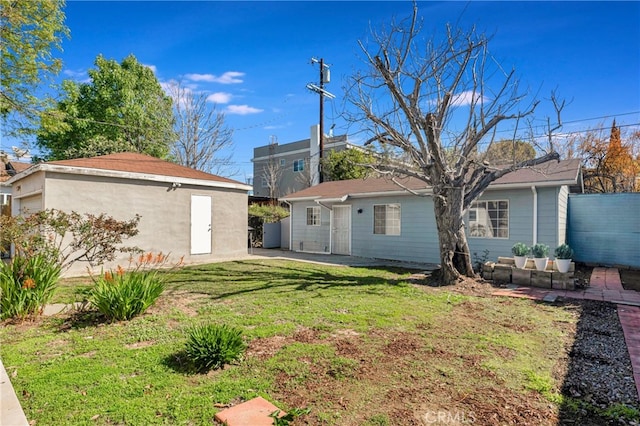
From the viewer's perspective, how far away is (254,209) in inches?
747

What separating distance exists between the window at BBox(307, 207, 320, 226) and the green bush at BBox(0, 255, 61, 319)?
1128cm

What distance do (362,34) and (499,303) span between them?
6.70 meters


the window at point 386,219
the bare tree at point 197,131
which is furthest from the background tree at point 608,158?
the bare tree at point 197,131

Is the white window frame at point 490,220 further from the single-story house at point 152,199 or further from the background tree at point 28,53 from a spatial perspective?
the background tree at point 28,53

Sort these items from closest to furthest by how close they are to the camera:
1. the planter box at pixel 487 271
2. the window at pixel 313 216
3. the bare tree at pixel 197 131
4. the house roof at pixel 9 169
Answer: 1. the planter box at pixel 487 271
2. the window at pixel 313 216
3. the house roof at pixel 9 169
4. the bare tree at pixel 197 131

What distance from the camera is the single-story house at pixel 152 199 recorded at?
9.75 metres

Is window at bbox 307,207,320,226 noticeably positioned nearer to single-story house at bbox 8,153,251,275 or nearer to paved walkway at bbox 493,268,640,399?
single-story house at bbox 8,153,251,275

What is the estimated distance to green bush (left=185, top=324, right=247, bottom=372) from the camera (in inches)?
138

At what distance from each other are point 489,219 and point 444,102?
4.96 m

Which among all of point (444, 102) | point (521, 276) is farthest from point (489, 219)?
point (444, 102)

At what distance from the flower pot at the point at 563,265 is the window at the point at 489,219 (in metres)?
2.49

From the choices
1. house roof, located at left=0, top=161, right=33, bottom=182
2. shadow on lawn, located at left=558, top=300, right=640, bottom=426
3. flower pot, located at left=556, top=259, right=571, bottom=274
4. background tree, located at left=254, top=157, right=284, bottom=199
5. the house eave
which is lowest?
shadow on lawn, located at left=558, top=300, right=640, bottom=426

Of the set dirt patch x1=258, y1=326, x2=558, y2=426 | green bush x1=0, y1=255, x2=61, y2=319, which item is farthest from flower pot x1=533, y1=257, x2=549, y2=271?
green bush x1=0, y1=255, x2=61, y2=319

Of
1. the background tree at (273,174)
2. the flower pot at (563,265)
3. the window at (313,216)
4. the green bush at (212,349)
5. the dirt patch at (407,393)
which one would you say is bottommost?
the dirt patch at (407,393)
